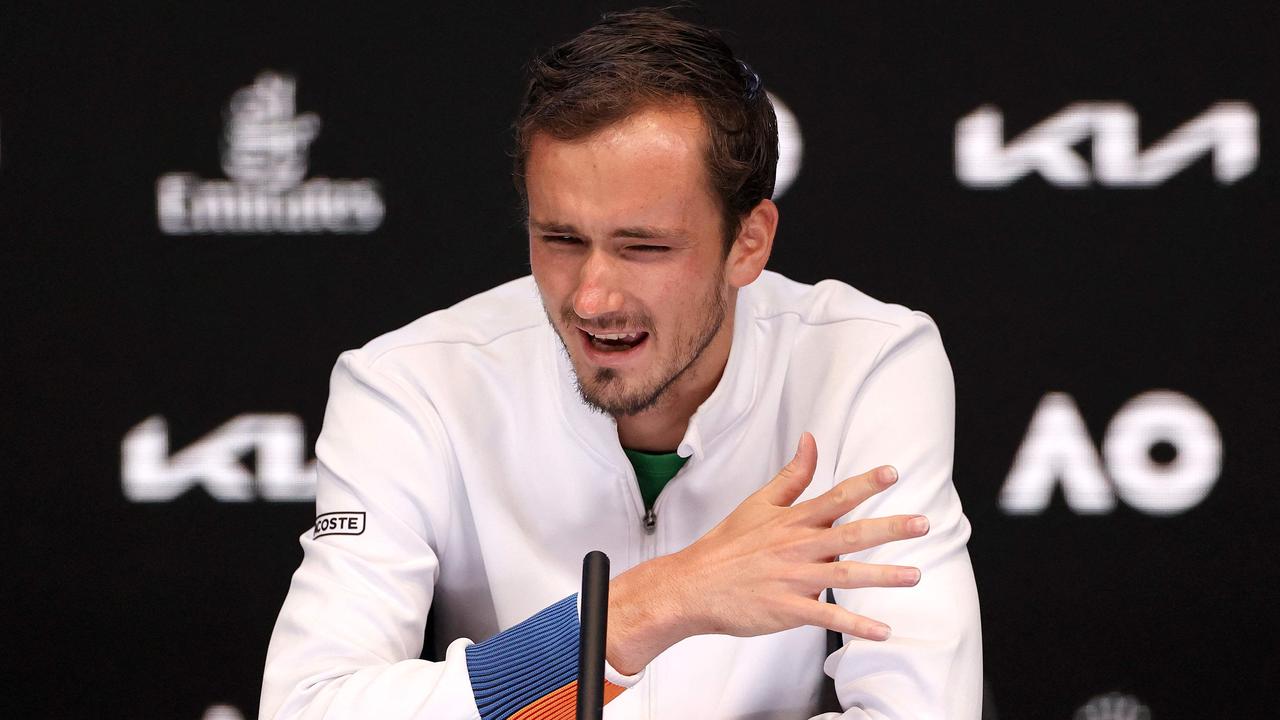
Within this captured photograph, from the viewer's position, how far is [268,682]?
1.39 m

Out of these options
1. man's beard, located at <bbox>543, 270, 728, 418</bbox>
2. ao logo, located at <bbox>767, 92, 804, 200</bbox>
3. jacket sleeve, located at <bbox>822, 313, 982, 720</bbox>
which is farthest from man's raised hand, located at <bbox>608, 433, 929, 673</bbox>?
ao logo, located at <bbox>767, 92, 804, 200</bbox>

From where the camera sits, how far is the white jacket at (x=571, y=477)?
1.45m

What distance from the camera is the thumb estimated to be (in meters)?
1.31

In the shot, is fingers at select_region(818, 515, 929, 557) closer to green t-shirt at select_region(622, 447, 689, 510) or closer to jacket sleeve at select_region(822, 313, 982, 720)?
jacket sleeve at select_region(822, 313, 982, 720)

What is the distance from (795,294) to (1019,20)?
0.90 m

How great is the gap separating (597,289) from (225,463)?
50.7 inches

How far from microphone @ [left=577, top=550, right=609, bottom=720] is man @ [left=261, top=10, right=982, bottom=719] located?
34 cm

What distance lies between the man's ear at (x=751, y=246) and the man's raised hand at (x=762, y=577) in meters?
0.33

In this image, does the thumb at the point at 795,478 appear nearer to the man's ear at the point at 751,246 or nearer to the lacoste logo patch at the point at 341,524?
the man's ear at the point at 751,246

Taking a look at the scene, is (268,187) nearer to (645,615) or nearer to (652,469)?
(652,469)

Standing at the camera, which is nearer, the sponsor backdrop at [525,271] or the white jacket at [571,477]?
the white jacket at [571,477]

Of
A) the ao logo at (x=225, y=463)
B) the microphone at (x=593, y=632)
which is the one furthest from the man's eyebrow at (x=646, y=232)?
the ao logo at (x=225, y=463)

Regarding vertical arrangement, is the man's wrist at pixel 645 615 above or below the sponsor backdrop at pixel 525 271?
below

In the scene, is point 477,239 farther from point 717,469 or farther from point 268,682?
point 268,682
